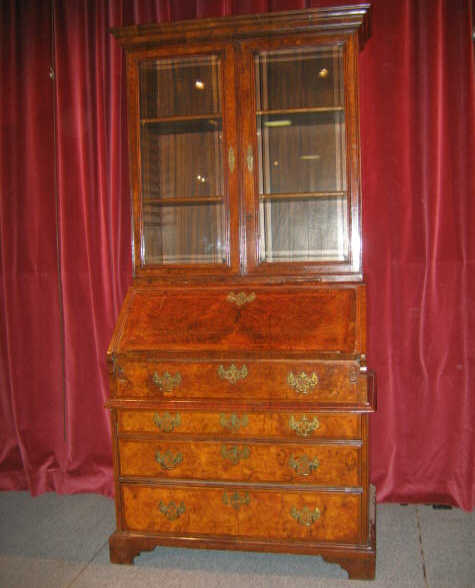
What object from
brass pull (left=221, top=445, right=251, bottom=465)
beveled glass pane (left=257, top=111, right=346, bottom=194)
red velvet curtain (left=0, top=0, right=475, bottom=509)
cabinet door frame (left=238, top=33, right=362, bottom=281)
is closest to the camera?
brass pull (left=221, top=445, right=251, bottom=465)

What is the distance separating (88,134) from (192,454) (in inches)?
70.3

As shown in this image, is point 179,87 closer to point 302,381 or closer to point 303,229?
point 303,229

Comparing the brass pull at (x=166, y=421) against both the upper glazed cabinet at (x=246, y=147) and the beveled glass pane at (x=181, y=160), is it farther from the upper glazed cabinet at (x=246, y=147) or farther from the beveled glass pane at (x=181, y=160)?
the beveled glass pane at (x=181, y=160)

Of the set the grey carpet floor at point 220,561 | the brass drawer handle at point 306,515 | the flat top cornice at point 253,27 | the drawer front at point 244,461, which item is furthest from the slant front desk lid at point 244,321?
the flat top cornice at point 253,27

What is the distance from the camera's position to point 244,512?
212 centimetres

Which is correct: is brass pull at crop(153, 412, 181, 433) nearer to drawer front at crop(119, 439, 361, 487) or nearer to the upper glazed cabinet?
drawer front at crop(119, 439, 361, 487)

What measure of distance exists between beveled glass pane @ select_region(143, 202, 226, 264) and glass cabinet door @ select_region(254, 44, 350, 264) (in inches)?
7.8

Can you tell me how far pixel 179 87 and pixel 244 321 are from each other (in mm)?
1098

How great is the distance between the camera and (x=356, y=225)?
222 cm

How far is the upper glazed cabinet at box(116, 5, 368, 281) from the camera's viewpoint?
2225 millimetres

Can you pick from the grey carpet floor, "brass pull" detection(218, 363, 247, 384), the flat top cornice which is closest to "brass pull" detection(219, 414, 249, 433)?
"brass pull" detection(218, 363, 247, 384)

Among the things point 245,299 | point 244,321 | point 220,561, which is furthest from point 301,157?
point 220,561

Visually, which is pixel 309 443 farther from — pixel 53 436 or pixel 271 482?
pixel 53 436

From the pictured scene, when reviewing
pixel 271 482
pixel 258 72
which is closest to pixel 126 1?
pixel 258 72
